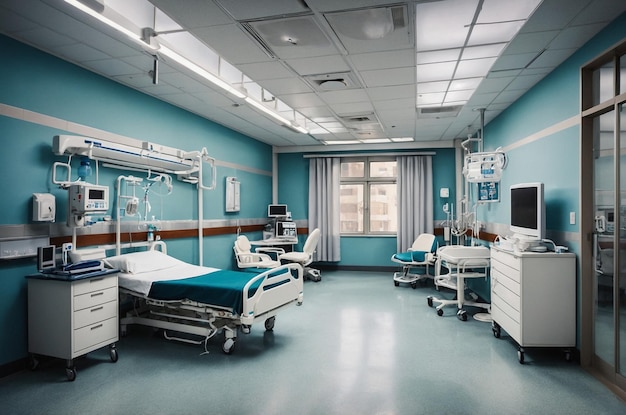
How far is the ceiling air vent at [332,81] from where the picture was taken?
404 centimetres

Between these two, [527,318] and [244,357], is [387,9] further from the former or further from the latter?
[244,357]

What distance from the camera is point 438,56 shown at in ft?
11.8

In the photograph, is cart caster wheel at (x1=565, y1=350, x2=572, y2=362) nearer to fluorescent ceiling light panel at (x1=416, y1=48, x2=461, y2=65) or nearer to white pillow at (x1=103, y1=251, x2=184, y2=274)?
fluorescent ceiling light panel at (x1=416, y1=48, x2=461, y2=65)

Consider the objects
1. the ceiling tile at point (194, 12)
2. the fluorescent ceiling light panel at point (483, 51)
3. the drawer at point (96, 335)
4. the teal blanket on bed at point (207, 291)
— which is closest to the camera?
the ceiling tile at point (194, 12)

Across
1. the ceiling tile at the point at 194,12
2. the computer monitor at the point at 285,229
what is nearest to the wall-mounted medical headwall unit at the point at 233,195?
the computer monitor at the point at 285,229

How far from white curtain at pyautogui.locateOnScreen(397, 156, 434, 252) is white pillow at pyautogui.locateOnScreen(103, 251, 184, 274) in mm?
4930

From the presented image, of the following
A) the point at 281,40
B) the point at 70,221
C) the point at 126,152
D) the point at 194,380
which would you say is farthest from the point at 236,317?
the point at 281,40

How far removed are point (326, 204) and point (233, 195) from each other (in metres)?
2.49

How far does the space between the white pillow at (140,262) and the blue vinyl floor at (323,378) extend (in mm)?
745

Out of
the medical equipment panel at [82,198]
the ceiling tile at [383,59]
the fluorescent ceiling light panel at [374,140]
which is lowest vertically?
the medical equipment panel at [82,198]

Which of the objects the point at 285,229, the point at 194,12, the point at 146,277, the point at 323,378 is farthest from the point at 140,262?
the point at 285,229

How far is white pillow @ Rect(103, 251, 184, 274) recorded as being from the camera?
152 inches

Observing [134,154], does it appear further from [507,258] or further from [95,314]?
[507,258]

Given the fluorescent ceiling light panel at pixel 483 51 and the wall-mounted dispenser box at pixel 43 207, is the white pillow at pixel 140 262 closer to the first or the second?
the wall-mounted dispenser box at pixel 43 207
